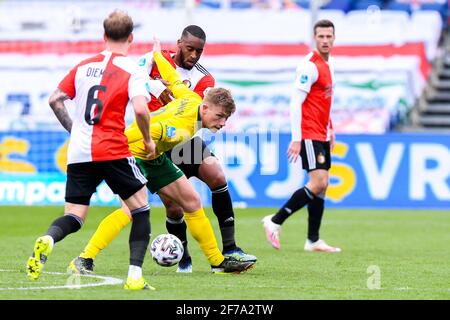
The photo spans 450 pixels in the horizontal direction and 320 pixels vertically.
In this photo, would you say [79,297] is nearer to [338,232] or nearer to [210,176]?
[210,176]

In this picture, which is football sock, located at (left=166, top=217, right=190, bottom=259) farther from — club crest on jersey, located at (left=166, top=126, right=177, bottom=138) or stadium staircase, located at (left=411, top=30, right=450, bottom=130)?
stadium staircase, located at (left=411, top=30, right=450, bottom=130)

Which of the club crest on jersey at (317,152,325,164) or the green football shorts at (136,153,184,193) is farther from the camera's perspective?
the club crest on jersey at (317,152,325,164)

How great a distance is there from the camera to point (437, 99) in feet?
84.7

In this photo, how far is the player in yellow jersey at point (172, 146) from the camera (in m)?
8.35

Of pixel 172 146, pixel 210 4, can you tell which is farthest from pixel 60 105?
pixel 210 4

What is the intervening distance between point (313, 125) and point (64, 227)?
15.1 ft

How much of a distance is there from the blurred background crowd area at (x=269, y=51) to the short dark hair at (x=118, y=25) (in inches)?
598

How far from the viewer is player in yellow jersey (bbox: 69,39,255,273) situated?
8.35 meters

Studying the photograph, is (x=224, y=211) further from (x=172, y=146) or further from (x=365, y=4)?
(x=365, y=4)

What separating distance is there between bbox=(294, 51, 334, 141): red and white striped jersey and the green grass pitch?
4.25 ft

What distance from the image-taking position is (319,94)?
11.9m

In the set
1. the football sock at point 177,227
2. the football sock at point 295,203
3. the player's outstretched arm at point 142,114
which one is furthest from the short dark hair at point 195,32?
the football sock at point 295,203

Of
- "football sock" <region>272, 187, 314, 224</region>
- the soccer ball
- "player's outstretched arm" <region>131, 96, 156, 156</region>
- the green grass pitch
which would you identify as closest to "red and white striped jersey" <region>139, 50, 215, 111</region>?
the soccer ball

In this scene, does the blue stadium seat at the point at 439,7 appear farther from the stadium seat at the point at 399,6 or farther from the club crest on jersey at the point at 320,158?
the club crest on jersey at the point at 320,158
